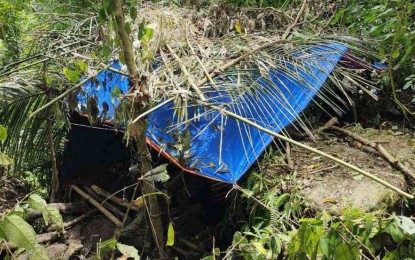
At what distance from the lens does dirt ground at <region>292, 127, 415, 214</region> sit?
2.45m

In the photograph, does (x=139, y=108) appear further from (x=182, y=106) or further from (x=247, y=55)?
(x=247, y=55)

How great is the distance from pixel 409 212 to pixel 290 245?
3.42 feet

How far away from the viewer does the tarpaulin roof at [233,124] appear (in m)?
2.46

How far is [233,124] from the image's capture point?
2689 mm

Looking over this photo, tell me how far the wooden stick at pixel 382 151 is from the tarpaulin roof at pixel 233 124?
16.2 inches

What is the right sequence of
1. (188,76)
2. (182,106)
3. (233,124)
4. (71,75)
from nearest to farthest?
1. (71,75)
2. (182,106)
3. (188,76)
4. (233,124)

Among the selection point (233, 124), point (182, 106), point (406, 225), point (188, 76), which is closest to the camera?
point (406, 225)

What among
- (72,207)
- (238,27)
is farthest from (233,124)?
(72,207)

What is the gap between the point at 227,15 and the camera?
3660 mm

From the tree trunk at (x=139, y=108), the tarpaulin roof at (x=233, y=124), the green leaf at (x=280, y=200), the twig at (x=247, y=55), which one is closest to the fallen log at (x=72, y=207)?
the tarpaulin roof at (x=233, y=124)

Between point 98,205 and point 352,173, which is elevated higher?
point 352,173

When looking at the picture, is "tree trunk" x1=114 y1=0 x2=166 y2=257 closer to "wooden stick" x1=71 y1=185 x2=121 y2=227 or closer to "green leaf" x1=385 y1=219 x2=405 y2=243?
"wooden stick" x1=71 y1=185 x2=121 y2=227

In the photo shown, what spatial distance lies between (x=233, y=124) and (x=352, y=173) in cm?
72

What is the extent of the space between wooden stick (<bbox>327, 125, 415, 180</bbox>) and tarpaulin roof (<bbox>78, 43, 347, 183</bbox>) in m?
0.41
